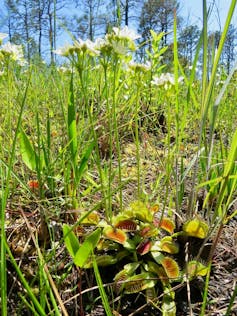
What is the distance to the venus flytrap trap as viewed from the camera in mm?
594

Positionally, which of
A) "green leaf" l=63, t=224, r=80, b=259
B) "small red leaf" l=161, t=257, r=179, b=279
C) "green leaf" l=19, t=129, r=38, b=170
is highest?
"green leaf" l=19, t=129, r=38, b=170

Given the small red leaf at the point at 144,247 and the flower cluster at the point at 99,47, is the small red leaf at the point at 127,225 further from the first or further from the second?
the flower cluster at the point at 99,47

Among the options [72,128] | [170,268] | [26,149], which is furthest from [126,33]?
[170,268]

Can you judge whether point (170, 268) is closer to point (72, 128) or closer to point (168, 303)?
point (168, 303)

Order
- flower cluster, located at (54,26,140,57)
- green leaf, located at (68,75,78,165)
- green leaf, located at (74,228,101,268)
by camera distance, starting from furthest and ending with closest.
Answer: green leaf, located at (68,75,78,165)
flower cluster, located at (54,26,140,57)
green leaf, located at (74,228,101,268)

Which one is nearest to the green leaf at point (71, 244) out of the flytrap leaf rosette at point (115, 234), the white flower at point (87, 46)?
the flytrap leaf rosette at point (115, 234)

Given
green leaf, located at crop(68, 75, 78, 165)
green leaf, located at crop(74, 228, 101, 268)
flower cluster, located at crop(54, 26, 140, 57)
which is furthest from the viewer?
green leaf, located at crop(68, 75, 78, 165)

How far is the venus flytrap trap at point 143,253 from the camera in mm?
594

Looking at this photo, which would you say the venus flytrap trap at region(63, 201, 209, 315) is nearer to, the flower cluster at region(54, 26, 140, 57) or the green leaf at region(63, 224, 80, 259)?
the green leaf at region(63, 224, 80, 259)

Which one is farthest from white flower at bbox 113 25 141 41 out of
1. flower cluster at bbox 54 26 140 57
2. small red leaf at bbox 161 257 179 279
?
small red leaf at bbox 161 257 179 279

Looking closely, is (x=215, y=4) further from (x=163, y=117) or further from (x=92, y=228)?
(x=163, y=117)

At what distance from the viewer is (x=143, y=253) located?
0.63 metres

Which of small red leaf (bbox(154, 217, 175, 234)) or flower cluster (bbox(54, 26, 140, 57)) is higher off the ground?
flower cluster (bbox(54, 26, 140, 57))

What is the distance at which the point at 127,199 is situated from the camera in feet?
2.96
